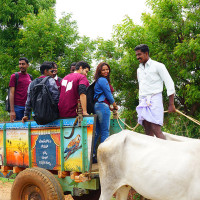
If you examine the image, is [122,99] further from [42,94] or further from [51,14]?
[51,14]

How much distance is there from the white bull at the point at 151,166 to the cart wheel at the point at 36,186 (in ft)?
2.40

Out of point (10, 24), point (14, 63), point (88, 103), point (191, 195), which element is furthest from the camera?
point (10, 24)

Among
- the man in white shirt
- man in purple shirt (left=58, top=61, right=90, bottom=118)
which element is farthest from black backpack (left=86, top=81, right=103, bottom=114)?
the man in white shirt

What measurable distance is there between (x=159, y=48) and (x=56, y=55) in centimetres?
485

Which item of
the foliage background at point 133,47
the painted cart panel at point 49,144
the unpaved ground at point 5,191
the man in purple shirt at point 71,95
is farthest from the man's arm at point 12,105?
the foliage background at point 133,47

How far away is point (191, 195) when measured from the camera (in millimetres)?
3107

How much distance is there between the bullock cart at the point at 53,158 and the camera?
388cm

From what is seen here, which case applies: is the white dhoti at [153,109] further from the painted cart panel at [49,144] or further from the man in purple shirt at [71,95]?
the man in purple shirt at [71,95]

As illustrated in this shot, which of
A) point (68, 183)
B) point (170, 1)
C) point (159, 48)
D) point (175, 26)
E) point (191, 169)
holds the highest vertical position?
point (170, 1)

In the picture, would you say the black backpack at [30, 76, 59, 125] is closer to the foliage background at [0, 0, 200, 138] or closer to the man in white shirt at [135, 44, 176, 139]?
the man in white shirt at [135, 44, 176, 139]

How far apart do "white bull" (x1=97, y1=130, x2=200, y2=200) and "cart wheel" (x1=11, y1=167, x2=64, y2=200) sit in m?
0.73

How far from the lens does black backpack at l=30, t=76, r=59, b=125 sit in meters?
4.23

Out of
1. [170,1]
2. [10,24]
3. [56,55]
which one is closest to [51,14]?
[56,55]

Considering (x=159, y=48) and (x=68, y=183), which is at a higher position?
(x=159, y=48)
